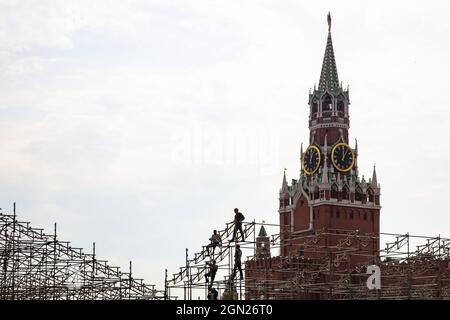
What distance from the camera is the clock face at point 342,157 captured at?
→ 5103 inches

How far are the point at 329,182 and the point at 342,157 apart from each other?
461cm

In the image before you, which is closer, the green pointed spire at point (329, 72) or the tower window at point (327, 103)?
the tower window at point (327, 103)

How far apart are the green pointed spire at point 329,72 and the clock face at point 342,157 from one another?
7.81 metres

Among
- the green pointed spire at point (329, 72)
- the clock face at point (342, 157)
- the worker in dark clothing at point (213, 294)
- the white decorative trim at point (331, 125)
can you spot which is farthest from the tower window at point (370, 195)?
the worker in dark clothing at point (213, 294)

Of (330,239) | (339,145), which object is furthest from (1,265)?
(339,145)

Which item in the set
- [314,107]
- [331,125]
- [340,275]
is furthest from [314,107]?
[340,275]

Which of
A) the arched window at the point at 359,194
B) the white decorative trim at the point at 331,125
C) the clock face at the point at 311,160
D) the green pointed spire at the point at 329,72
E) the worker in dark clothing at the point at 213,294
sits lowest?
the worker in dark clothing at the point at 213,294

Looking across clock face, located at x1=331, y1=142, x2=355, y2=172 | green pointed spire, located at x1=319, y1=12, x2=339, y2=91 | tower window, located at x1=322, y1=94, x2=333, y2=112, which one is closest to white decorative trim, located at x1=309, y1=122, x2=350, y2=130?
tower window, located at x1=322, y1=94, x2=333, y2=112

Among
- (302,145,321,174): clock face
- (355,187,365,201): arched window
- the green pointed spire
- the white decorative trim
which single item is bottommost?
(355,187,365,201): arched window

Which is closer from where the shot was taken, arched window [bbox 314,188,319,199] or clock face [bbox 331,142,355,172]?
arched window [bbox 314,188,319,199]

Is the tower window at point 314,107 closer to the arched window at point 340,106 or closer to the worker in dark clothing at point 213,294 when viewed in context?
the arched window at point 340,106

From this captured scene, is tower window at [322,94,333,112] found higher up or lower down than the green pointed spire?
lower down

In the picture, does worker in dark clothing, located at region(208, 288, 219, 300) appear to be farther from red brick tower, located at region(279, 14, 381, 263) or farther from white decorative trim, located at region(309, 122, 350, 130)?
white decorative trim, located at region(309, 122, 350, 130)

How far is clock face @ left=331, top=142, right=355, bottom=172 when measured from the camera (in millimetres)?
129625
